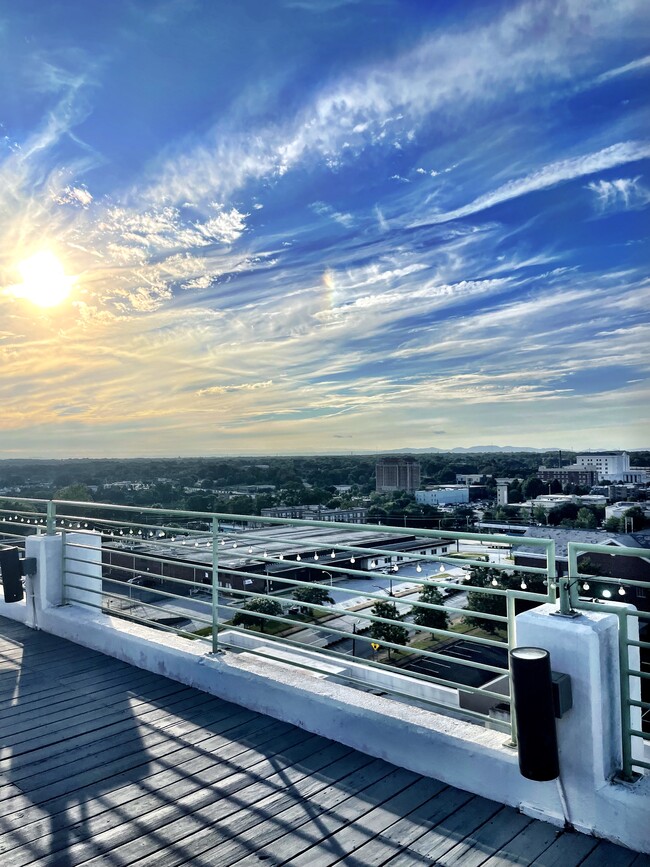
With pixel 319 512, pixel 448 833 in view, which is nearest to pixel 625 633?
pixel 448 833

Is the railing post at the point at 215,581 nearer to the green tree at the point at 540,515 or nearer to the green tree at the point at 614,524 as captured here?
the green tree at the point at 614,524

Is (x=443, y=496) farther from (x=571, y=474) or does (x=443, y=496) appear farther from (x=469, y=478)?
(x=571, y=474)

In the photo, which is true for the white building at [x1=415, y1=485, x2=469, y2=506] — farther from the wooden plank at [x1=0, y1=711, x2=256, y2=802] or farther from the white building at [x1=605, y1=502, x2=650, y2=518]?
the wooden plank at [x1=0, y1=711, x2=256, y2=802]

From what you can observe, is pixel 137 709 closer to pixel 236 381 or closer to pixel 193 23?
pixel 193 23

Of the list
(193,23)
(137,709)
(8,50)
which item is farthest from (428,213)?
(137,709)

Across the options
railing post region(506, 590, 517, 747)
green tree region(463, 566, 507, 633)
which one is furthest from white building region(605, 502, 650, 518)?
railing post region(506, 590, 517, 747)
